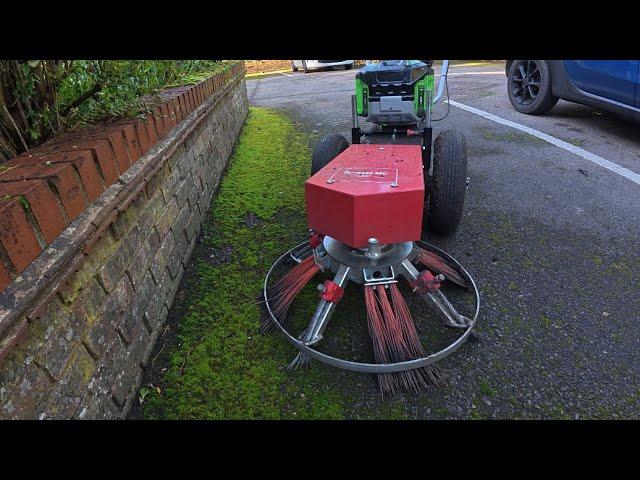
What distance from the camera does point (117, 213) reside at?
67.0 inches

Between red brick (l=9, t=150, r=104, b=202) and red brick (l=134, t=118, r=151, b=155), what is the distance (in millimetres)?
496

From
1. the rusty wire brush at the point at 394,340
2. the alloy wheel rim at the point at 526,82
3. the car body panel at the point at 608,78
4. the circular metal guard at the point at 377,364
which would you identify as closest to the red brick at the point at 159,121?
the circular metal guard at the point at 377,364

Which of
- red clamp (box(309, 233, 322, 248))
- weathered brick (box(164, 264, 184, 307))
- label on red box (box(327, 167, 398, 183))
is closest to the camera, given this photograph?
label on red box (box(327, 167, 398, 183))

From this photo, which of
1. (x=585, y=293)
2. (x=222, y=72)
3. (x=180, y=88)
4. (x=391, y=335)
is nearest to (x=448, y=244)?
(x=585, y=293)

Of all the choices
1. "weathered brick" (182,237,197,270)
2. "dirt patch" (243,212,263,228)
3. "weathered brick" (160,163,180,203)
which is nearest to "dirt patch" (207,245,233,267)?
"weathered brick" (182,237,197,270)

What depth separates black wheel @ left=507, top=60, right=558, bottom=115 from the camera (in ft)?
17.0

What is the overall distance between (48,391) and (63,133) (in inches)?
47.1

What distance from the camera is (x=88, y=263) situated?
5.00 ft

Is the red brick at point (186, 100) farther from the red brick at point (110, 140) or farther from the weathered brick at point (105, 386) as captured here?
the weathered brick at point (105, 386)

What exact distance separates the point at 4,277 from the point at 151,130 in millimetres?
1318

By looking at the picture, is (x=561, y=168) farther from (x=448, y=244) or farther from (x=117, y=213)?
(x=117, y=213)

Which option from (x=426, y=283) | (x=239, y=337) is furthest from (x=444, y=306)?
(x=239, y=337)

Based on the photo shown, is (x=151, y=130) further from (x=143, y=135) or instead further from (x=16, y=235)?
(x=16, y=235)

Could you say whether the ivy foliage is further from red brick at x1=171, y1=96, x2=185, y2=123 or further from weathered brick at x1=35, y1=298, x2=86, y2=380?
weathered brick at x1=35, y1=298, x2=86, y2=380
